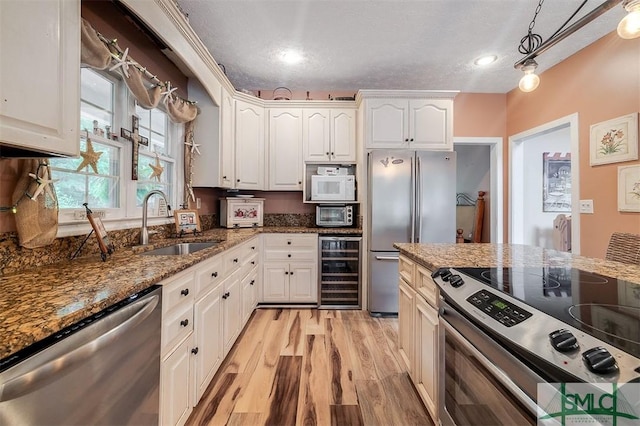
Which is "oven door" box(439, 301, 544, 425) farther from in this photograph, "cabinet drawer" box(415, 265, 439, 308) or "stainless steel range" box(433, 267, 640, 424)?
"cabinet drawer" box(415, 265, 439, 308)

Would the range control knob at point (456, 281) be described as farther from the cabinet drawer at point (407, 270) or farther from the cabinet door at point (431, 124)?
the cabinet door at point (431, 124)

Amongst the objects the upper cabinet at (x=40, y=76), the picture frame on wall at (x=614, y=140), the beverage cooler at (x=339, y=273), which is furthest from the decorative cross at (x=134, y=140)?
the picture frame on wall at (x=614, y=140)

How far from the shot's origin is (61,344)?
66cm

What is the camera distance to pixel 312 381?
176 cm

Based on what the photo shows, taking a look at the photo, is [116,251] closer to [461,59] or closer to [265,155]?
[265,155]

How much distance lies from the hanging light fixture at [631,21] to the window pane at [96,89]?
8.51 feet

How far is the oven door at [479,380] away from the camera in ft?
2.22

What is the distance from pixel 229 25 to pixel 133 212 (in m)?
1.74

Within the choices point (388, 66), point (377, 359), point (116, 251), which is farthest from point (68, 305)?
point (388, 66)

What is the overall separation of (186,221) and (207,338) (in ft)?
3.52

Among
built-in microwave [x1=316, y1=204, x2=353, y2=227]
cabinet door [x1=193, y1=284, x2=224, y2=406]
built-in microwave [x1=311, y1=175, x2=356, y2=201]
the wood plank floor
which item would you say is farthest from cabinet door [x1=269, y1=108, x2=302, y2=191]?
cabinet door [x1=193, y1=284, x2=224, y2=406]

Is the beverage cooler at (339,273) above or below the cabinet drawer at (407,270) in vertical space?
below

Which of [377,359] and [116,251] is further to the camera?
[377,359]

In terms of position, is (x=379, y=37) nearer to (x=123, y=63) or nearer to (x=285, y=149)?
(x=285, y=149)
